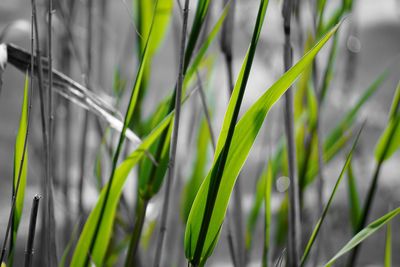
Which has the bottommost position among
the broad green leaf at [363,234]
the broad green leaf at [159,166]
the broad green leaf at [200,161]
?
the broad green leaf at [363,234]

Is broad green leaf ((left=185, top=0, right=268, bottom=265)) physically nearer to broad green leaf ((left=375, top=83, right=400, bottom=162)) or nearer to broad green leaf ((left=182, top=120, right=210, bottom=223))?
broad green leaf ((left=375, top=83, right=400, bottom=162))

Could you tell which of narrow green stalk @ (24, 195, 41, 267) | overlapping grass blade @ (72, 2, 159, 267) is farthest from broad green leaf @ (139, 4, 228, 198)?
narrow green stalk @ (24, 195, 41, 267)

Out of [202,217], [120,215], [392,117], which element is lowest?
[202,217]

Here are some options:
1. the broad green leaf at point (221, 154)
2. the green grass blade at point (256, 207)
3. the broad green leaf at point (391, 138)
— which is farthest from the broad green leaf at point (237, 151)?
the green grass blade at point (256, 207)

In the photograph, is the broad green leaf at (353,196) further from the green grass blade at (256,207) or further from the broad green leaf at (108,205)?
the broad green leaf at (108,205)

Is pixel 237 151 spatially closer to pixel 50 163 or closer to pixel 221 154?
pixel 221 154

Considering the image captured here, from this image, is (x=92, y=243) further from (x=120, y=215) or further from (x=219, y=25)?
(x=120, y=215)

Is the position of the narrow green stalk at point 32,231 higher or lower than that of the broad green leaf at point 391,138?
lower

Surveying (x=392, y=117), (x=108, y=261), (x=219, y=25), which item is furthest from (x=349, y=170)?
(x=108, y=261)

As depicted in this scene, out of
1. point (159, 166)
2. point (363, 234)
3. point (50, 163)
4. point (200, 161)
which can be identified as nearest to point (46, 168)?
point (50, 163)
